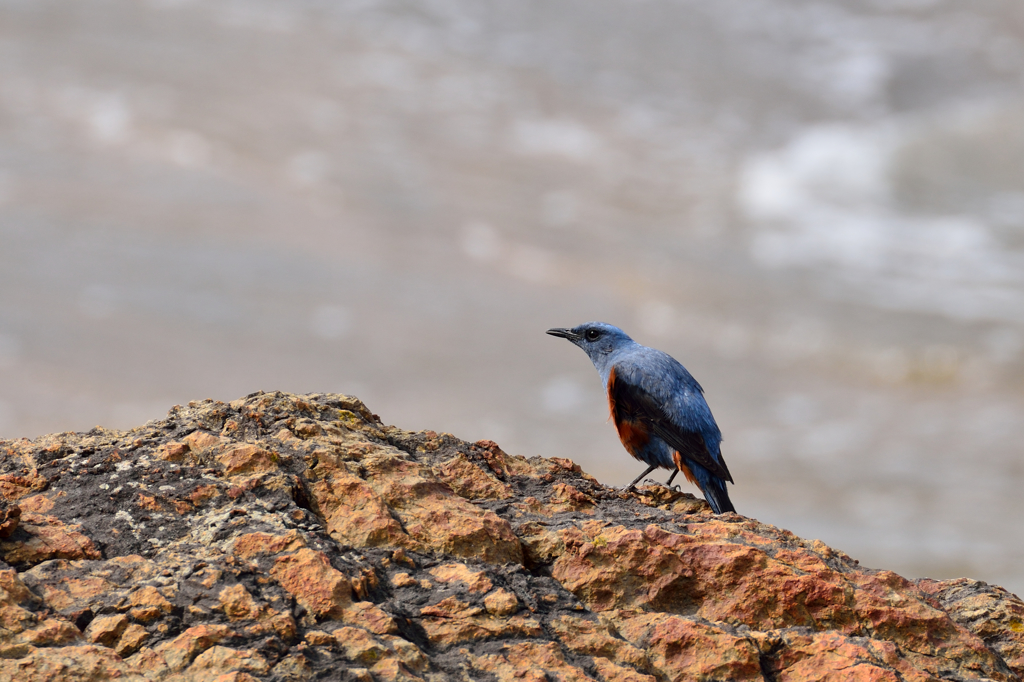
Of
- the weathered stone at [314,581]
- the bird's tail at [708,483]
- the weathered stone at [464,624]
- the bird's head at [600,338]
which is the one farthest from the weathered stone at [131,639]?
the bird's head at [600,338]

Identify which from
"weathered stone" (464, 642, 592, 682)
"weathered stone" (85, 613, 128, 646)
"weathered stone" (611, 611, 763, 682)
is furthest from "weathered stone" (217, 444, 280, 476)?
"weathered stone" (611, 611, 763, 682)

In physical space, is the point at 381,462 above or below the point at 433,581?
above

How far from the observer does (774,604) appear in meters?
3.25

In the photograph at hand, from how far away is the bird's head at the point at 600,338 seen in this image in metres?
5.79

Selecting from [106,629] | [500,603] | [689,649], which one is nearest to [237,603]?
[106,629]

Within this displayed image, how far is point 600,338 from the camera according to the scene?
19.2ft

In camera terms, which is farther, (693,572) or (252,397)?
(252,397)

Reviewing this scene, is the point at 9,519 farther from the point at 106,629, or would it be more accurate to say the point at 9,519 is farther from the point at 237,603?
the point at 237,603

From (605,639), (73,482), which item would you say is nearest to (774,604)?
(605,639)

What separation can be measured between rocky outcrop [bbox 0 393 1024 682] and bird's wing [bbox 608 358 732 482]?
1.11 metres

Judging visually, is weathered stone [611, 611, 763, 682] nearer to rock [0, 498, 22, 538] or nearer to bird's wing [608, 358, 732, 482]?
bird's wing [608, 358, 732, 482]

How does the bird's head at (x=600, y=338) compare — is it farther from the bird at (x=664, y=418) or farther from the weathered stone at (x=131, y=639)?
the weathered stone at (x=131, y=639)

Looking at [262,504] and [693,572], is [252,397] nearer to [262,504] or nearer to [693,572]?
[262,504]

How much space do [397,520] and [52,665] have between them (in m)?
1.20
